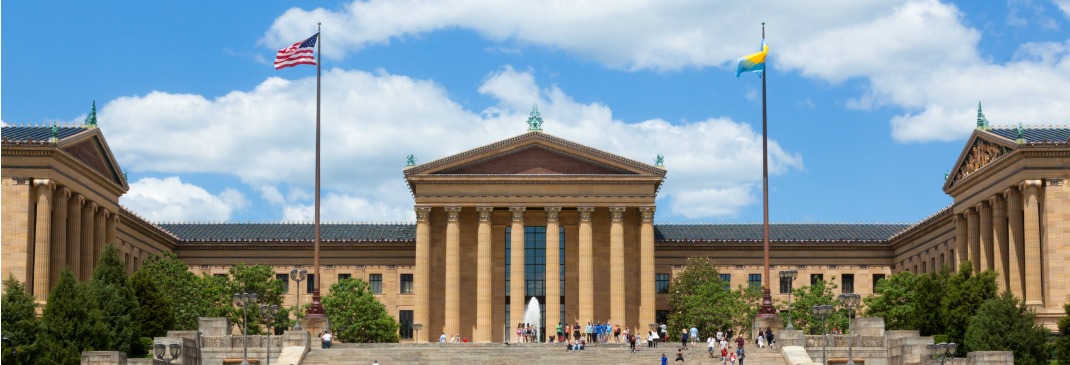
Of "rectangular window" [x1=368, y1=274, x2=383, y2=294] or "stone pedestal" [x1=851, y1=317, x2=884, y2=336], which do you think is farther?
"rectangular window" [x1=368, y1=274, x2=383, y2=294]

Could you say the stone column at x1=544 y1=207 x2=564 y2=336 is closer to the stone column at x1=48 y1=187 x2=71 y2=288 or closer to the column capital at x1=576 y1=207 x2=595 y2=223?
the column capital at x1=576 y1=207 x2=595 y2=223

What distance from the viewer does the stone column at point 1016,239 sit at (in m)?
90.6

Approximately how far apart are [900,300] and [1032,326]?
95.6 feet

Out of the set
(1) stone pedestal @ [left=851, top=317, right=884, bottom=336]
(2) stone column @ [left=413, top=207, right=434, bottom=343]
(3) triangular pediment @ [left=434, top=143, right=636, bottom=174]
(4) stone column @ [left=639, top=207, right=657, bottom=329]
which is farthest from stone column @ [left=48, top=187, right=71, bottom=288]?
(1) stone pedestal @ [left=851, top=317, right=884, bottom=336]

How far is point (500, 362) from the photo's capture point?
73125 millimetres

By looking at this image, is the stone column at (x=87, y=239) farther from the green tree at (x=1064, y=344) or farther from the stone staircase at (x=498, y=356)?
the green tree at (x=1064, y=344)

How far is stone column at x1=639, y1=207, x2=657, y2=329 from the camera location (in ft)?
367

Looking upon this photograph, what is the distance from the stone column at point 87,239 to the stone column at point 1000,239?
54.4m

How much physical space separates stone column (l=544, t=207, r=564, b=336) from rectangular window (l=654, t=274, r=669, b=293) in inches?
588

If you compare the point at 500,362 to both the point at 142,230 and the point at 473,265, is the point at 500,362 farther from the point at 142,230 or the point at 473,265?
the point at 142,230

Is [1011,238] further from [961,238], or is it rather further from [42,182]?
[42,182]

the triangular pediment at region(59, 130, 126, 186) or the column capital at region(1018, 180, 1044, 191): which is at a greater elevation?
the triangular pediment at region(59, 130, 126, 186)

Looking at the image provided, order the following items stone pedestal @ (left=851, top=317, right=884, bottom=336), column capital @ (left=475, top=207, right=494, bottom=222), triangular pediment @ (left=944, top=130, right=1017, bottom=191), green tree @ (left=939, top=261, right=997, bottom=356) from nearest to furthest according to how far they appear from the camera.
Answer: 1. stone pedestal @ (left=851, top=317, right=884, bottom=336)
2. green tree @ (left=939, top=261, right=997, bottom=356)
3. triangular pediment @ (left=944, top=130, right=1017, bottom=191)
4. column capital @ (left=475, top=207, right=494, bottom=222)

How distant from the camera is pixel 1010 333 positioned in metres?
72.6
